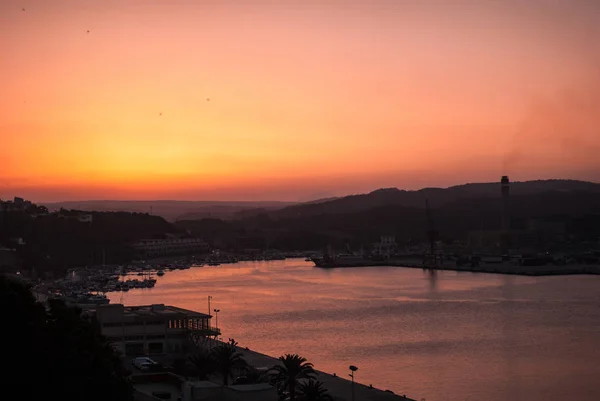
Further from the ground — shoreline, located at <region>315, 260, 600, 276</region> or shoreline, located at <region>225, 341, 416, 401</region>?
shoreline, located at <region>315, 260, 600, 276</region>

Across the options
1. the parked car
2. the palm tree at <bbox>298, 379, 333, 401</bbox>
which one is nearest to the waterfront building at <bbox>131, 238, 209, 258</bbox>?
the parked car

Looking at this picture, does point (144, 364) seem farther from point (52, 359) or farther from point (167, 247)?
point (167, 247)

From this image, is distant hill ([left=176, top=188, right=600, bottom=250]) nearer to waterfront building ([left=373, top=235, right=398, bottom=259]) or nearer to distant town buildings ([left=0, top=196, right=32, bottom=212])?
waterfront building ([left=373, top=235, right=398, bottom=259])

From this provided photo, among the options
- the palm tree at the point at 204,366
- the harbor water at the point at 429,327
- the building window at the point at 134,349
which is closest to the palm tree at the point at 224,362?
the palm tree at the point at 204,366

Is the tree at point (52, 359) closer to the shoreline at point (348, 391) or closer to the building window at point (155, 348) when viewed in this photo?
the shoreline at point (348, 391)

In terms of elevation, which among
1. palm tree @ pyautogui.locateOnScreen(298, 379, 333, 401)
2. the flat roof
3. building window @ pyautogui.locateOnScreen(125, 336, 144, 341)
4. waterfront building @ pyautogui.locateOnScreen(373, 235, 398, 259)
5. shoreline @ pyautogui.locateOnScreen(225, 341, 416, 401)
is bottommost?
shoreline @ pyautogui.locateOnScreen(225, 341, 416, 401)

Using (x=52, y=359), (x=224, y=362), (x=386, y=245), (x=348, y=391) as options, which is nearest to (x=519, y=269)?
(x=386, y=245)
